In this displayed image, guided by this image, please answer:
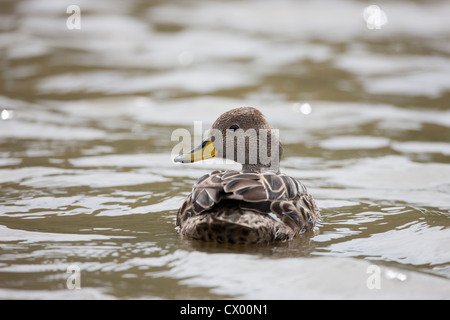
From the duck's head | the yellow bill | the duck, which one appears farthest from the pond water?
the duck's head

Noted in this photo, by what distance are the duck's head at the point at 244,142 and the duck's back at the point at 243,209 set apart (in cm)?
83

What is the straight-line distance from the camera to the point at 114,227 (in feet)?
20.2

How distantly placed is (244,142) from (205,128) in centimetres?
437

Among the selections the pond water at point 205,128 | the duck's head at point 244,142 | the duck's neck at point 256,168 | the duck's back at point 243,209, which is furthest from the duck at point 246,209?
the duck's neck at point 256,168

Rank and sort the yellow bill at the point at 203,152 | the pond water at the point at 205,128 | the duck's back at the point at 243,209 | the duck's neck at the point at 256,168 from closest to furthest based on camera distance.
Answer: the pond water at the point at 205,128, the duck's back at the point at 243,209, the yellow bill at the point at 203,152, the duck's neck at the point at 256,168

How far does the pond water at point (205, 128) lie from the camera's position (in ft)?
16.7

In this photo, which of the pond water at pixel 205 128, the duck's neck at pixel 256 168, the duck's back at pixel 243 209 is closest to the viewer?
the pond water at pixel 205 128

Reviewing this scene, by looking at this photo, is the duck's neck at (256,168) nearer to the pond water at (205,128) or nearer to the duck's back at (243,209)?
the pond water at (205,128)

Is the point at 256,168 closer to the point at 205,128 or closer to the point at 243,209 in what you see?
the point at 243,209

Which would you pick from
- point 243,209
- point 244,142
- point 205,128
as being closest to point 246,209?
point 243,209

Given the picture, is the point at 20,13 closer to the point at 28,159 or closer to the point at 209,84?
the point at 209,84

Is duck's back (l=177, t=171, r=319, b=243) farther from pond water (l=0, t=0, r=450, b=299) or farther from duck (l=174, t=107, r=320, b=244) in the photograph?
pond water (l=0, t=0, r=450, b=299)

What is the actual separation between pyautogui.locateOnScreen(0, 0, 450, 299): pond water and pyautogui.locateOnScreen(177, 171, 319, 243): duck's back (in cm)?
13
